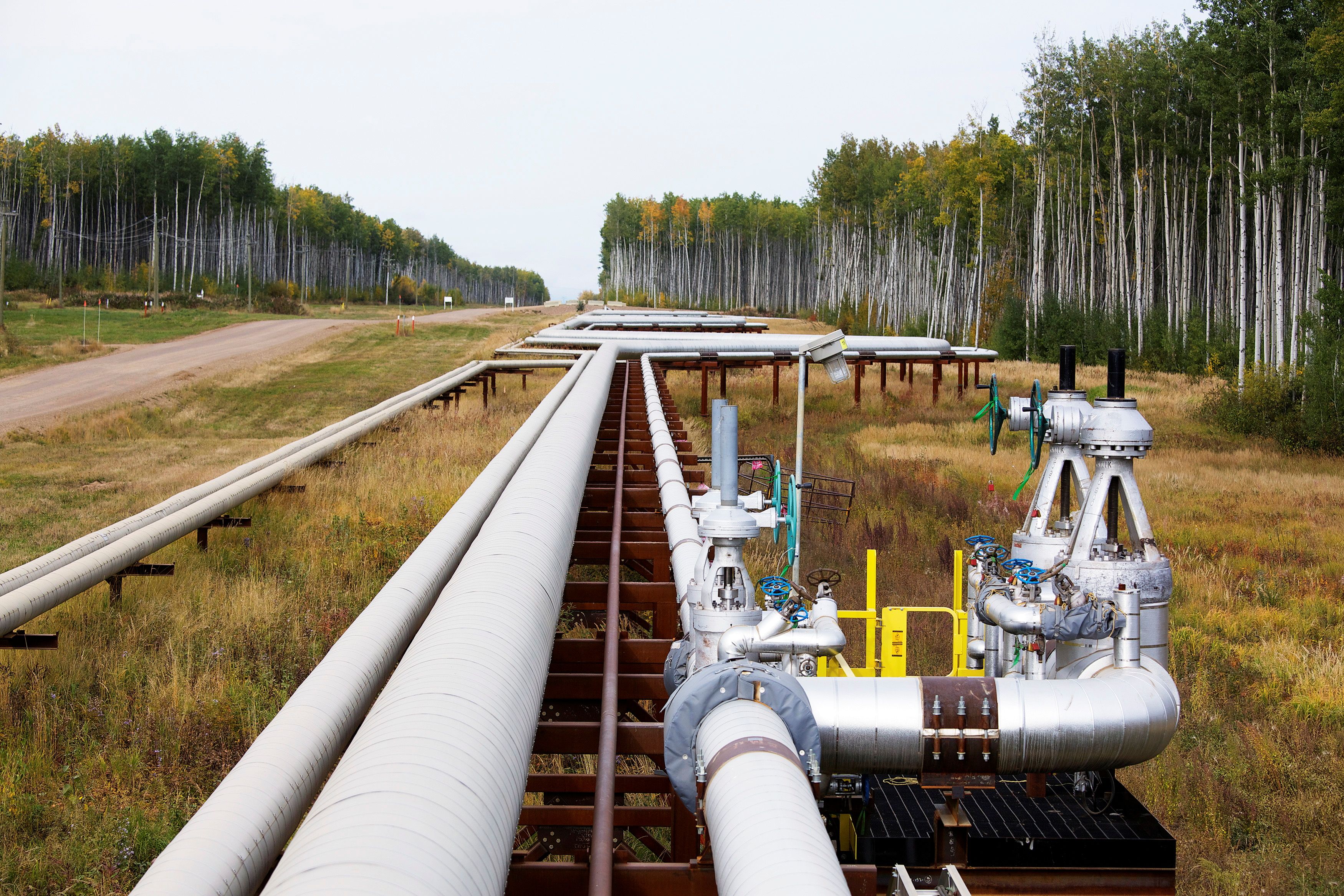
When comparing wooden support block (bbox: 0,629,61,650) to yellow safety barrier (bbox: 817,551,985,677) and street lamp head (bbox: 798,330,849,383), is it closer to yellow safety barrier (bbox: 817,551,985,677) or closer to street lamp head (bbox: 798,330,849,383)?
yellow safety barrier (bbox: 817,551,985,677)

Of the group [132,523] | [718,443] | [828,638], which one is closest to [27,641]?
[132,523]

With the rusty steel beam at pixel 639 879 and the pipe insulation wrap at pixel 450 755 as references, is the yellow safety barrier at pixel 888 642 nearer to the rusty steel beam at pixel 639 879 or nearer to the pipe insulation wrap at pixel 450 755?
the pipe insulation wrap at pixel 450 755

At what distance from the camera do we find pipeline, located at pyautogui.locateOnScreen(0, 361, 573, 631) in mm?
5812

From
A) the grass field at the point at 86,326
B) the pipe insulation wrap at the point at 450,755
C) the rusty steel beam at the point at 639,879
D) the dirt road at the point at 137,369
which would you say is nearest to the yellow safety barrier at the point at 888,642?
the pipe insulation wrap at the point at 450,755

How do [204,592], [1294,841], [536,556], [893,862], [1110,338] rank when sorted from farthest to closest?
[1110,338] < [204,592] < [1294,841] < [893,862] < [536,556]

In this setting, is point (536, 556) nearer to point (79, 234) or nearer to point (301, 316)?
point (301, 316)

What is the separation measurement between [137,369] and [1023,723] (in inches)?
1269

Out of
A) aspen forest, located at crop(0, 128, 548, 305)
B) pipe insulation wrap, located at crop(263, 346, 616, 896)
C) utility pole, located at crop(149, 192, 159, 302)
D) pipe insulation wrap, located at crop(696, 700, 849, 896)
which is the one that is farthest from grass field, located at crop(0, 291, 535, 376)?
pipe insulation wrap, located at crop(696, 700, 849, 896)

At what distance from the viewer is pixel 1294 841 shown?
674 cm

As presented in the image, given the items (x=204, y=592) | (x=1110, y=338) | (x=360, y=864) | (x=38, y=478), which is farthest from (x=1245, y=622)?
(x=1110, y=338)

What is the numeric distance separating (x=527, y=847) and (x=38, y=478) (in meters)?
13.9

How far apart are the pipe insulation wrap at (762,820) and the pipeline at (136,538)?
15.0 ft

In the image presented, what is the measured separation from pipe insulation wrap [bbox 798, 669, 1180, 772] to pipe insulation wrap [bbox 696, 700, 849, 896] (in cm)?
123

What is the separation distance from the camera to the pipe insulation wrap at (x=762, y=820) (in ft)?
6.74
